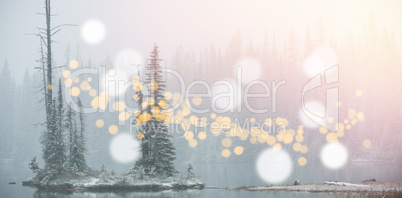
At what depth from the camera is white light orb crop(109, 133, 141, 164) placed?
97.5 m

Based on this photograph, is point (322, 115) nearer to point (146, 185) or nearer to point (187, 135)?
point (187, 135)

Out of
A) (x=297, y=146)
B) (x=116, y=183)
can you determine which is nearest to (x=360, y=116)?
(x=297, y=146)

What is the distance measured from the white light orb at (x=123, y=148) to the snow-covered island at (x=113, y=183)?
5521 centimetres

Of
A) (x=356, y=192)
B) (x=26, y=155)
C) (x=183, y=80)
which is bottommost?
(x=26, y=155)

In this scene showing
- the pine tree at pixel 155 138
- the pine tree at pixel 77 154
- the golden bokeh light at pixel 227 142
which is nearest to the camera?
the pine tree at pixel 77 154

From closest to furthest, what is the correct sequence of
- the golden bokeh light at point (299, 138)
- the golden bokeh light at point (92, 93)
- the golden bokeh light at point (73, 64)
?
the golden bokeh light at point (299, 138), the golden bokeh light at point (92, 93), the golden bokeh light at point (73, 64)

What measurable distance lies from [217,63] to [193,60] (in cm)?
1173

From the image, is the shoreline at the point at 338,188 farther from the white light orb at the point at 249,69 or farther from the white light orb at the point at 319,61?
the white light orb at the point at 249,69

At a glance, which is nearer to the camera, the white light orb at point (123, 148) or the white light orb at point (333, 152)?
the white light orb at point (333, 152)

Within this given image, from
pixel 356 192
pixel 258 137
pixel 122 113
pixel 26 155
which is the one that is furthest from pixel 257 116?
pixel 356 192

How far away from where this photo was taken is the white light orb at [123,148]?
97500mm

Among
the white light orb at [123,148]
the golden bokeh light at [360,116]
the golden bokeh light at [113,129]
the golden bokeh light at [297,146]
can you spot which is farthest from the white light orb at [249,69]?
the golden bokeh light at [113,129]

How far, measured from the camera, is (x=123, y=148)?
4156 inches

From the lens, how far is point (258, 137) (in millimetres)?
95188
